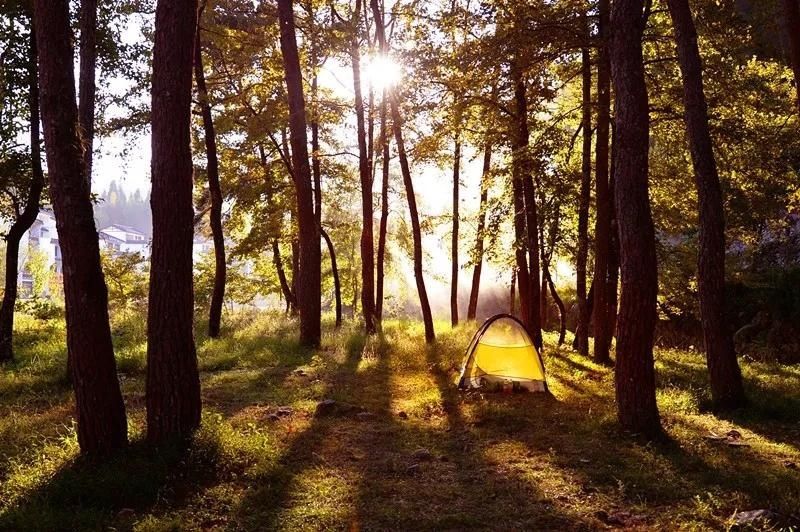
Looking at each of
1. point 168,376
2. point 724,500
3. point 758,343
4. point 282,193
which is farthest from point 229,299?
point 724,500

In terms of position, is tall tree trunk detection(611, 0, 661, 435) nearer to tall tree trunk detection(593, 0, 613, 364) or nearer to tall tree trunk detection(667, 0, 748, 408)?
tall tree trunk detection(667, 0, 748, 408)

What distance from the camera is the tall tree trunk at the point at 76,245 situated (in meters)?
5.88

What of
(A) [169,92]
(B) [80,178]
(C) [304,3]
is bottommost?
(B) [80,178]

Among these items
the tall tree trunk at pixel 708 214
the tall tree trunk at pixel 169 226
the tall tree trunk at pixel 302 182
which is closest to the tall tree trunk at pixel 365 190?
the tall tree trunk at pixel 302 182

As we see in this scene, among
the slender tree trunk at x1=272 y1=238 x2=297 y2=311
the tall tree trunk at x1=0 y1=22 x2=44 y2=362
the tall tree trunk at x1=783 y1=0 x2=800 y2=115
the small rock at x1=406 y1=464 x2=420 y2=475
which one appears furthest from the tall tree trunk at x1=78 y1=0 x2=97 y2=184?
the slender tree trunk at x1=272 y1=238 x2=297 y2=311

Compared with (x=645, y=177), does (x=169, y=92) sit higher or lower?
higher

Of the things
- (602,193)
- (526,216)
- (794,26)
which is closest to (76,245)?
(526,216)

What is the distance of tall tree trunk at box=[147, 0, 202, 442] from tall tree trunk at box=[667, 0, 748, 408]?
6964mm

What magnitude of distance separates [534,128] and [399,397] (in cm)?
760

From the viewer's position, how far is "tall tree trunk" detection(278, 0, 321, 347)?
1453cm

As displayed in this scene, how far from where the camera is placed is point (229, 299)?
3247cm

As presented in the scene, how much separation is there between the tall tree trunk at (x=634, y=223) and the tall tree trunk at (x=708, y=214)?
185 cm

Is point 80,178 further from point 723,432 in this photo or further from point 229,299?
point 229,299

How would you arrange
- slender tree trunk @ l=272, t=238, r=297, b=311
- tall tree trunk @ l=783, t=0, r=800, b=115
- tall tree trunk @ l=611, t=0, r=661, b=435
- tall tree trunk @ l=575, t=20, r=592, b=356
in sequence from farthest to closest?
1. slender tree trunk @ l=272, t=238, r=297, b=311
2. tall tree trunk @ l=575, t=20, r=592, b=356
3. tall tree trunk @ l=783, t=0, r=800, b=115
4. tall tree trunk @ l=611, t=0, r=661, b=435
